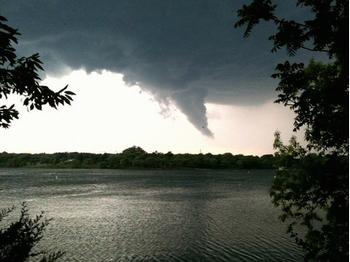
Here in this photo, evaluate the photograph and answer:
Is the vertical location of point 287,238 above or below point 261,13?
below

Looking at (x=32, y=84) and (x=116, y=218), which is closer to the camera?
(x=32, y=84)

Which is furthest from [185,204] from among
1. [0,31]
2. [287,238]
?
Result: [0,31]

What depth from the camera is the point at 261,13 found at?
28.1 feet

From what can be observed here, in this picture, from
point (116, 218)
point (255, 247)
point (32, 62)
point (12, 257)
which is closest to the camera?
point (32, 62)

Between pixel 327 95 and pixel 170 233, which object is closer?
pixel 327 95

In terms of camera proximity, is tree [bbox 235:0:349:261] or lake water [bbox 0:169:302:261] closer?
tree [bbox 235:0:349:261]

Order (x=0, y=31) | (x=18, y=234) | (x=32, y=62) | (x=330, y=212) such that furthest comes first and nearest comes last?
(x=330, y=212)
(x=18, y=234)
(x=32, y=62)
(x=0, y=31)

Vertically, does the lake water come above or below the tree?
below

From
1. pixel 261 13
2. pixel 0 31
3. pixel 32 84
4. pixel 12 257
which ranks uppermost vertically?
pixel 261 13

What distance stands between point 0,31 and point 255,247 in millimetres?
38316

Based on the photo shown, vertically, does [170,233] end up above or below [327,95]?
below

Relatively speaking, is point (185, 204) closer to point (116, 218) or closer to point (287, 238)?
point (116, 218)

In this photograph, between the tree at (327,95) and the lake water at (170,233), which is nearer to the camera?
the tree at (327,95)

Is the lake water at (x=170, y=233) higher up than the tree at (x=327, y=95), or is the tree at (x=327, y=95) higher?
the tree at (x=327, y=95)
